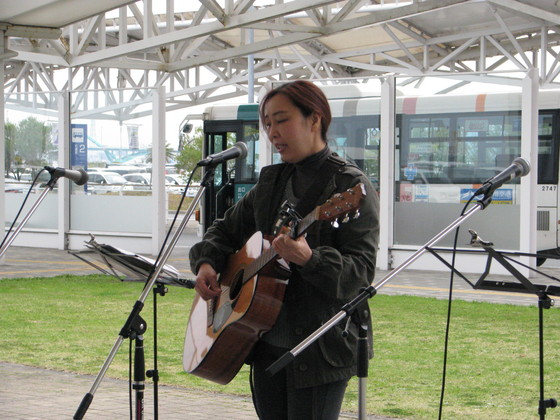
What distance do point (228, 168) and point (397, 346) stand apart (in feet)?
39.8

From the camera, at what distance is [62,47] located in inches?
710

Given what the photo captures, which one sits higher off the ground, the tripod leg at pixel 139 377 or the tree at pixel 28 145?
the tree at pixel 28 145

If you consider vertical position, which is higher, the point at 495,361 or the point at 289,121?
the point at 289,121

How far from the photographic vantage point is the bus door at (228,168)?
20156mm

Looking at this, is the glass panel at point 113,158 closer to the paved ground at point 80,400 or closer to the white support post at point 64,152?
the white support post at point 64,152

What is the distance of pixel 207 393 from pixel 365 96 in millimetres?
10320

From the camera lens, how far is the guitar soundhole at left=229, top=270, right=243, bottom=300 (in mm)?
3719

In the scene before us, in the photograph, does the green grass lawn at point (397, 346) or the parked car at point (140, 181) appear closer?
the green grass lawn at point (397, 346)

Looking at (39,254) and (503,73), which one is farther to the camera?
(39,254)

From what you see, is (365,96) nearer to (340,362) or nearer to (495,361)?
(495,361)

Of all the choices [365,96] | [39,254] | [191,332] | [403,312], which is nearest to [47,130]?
[39,254]

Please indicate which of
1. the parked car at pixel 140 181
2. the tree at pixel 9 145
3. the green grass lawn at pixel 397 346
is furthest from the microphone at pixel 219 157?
the tree at pixel 9 145

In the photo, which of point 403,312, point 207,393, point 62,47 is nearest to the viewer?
point 207,393

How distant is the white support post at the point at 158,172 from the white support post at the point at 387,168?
173 inches
